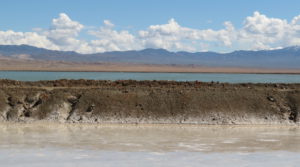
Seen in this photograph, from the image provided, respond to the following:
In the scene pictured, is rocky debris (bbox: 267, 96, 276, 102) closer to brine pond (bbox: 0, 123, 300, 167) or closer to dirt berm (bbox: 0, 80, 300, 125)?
dirt berm (bbox: 0, 80, 300, 125)

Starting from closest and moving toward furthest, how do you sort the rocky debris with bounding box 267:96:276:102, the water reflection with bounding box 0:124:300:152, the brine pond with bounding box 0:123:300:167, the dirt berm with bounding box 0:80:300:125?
the brine pond with bounding box 0:123:300:167, the water reflection with bounding box 0:124:300:152, the dirt berm with bounding box 0:80:300:125, the rocky debris with bounding box 267:96:276:102

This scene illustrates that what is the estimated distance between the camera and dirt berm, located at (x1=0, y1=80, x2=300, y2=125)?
92.4ft

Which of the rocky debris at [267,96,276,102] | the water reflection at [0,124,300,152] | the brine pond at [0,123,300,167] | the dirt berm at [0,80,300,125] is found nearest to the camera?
the brine pond at [0,123,300,167]

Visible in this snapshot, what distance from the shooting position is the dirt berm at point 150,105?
28156mm

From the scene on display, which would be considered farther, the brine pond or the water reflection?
the water reflection

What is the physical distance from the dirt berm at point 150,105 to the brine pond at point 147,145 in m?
1.14

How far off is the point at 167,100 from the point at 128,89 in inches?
124

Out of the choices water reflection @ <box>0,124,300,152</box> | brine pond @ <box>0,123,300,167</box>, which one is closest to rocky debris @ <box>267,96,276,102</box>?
brine pond @ <box>0,123,300,167</box>

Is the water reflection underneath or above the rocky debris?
underneath

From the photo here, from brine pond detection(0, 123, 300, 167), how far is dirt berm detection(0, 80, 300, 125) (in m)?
1.14

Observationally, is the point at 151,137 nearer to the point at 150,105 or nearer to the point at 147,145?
the point at 147,145

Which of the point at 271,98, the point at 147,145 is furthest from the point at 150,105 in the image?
the point at 147,145

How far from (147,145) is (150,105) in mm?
8743

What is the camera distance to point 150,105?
29172 millimetres
